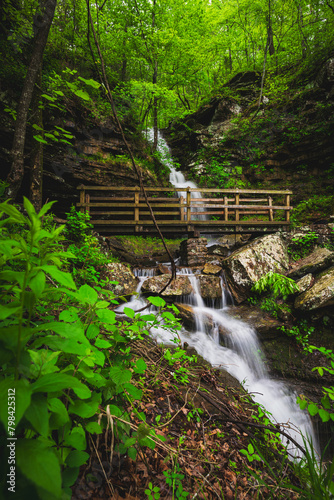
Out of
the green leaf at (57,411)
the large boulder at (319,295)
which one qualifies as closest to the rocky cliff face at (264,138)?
the large boulder at (319,295)

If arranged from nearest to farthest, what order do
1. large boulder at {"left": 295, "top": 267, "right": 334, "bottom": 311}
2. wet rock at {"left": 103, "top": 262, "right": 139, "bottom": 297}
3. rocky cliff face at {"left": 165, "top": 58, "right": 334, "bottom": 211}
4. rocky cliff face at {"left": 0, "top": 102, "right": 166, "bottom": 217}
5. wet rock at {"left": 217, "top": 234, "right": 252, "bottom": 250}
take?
large boulder at {"left": 295, "top": 267, "right": 334, "bottom": 311}, wet rock at {"left": 103, "top": 262, "right": 139, "bottom": 297}, rocky cliff face at {"left": 0, "top": 102, "right": 166, "bottom": 217}, rocky cliff face at {"left": 165, "top": 58, "right": 334, "bottom": 211}, wet rock at {"left": 217, "top": 234, "right": 252, "bottom": 250}

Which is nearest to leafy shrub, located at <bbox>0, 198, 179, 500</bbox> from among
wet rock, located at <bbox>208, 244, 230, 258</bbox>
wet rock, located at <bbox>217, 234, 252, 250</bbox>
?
wet rock, located at <bbox>208, 244, 230, 258</bbox>

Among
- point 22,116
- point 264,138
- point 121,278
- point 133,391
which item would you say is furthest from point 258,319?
point 264,138

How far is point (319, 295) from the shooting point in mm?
4617

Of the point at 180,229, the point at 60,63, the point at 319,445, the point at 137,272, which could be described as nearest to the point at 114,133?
the point at 60,63

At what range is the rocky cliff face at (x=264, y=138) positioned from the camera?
1089cm

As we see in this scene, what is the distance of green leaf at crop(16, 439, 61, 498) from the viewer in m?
0.42

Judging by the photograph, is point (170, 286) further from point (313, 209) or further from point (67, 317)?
point (313, 209)

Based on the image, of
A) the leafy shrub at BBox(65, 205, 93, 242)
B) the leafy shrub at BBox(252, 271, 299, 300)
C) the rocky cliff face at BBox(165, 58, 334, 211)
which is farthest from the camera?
the rocky cliff face at BBox(165, 58, 334, 211)

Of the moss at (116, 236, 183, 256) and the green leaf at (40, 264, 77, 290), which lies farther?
the moss at (116, 236, 183, 256)

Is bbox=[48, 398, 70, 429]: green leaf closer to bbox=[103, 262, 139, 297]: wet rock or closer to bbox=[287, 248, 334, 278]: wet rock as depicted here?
bbox=[103, 262, 139, 297]: wet rock

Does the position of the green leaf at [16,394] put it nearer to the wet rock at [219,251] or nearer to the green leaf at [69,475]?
the green leaf at [69,475]

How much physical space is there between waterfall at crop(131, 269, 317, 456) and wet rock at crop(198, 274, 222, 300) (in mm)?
616

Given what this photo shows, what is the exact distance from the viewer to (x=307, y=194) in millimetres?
11094
